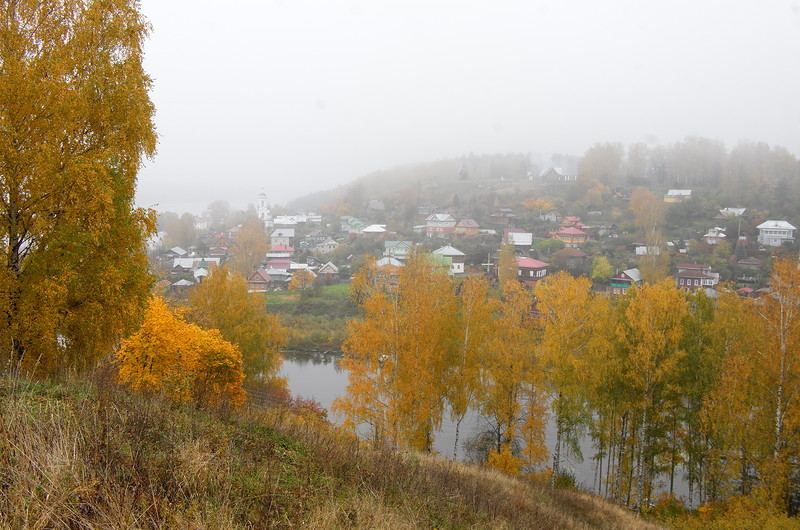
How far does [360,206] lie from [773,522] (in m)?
86.3

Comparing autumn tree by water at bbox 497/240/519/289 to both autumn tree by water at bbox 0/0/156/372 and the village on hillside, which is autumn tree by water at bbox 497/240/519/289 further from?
autumn tree by water at bbox 0/0/156/372

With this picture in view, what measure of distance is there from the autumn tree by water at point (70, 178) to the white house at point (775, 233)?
5529cm

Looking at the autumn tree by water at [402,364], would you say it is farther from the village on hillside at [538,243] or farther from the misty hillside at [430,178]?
the misty hillside at [430,178]

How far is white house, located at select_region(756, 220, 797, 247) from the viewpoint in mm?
45688

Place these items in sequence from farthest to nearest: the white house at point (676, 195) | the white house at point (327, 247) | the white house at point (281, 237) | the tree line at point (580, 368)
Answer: the white house at point (281, 237) < the white house at point (676, 195) < the white house at point (327, 247) < the tree line at point (580, 368)

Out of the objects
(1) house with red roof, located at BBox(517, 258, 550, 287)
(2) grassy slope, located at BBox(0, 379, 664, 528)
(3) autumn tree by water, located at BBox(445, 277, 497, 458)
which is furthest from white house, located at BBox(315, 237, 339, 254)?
(2) grassy slope, located at BBox(0, 379, 664, 528)

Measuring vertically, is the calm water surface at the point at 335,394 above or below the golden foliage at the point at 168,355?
below

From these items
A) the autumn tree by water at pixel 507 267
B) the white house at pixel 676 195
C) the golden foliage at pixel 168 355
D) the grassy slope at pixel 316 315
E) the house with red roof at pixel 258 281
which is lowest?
the grassy slope at pixel 316 315

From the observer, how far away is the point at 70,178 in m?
6.02

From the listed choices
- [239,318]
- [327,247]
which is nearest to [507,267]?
[239,318]

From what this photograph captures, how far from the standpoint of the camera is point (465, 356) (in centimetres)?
1336

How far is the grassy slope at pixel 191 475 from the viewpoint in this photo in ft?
9.31

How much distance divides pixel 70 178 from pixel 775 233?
191ft

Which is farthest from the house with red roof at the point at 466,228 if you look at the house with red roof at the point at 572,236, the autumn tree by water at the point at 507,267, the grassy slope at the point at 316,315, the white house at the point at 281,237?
the white house at the point at 281,237
